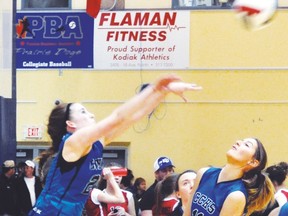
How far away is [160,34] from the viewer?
20.2 metres

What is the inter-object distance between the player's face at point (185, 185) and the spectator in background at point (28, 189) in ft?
18.5

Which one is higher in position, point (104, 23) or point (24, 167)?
point (104, 23)

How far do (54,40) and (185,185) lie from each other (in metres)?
10.6

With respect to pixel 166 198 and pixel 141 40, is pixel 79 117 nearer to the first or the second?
pixel 166 198

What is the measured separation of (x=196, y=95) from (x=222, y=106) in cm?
52

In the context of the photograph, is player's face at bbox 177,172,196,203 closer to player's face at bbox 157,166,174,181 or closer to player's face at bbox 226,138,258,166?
player's face at bbox 226,138,258,166

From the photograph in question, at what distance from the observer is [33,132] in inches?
798

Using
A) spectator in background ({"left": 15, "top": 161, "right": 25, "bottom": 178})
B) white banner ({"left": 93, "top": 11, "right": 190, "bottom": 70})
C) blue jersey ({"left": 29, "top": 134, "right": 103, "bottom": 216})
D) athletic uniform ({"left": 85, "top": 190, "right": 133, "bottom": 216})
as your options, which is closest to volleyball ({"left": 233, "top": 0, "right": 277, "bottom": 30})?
blue jersey ({"left": 29, "top": 134, "right": 103, "bottom": 216})

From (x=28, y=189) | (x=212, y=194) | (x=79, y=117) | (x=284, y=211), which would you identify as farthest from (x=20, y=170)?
(x=284, y=211)

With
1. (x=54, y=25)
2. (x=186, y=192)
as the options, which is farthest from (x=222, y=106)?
(x=186, y=192)

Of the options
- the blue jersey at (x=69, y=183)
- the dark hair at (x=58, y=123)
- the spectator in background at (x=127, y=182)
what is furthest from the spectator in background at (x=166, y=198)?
the spectator in background at (x=127, y=182)

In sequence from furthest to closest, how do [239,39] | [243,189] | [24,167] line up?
[239,39] < [24,167] < [243,189]

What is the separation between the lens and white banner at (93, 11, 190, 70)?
20047 millimetres

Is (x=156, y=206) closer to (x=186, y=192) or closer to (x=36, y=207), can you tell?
(x=186, y=192)
